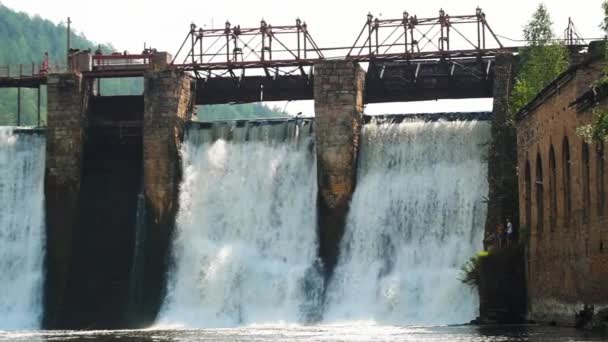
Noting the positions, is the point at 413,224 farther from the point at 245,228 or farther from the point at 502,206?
the point at 245,228

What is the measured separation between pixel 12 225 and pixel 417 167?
22199 mm

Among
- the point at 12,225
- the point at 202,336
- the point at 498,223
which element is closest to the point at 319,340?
the point at 202,336

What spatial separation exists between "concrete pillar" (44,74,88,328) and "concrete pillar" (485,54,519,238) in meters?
21.9

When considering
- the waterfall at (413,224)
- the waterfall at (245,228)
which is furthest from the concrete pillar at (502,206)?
the waterfall at (245,228)

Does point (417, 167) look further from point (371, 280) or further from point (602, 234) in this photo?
point (602, 234)

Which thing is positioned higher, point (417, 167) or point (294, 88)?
point (294, 88)

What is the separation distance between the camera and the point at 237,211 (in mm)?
72438

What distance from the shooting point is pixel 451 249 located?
66.2 metres

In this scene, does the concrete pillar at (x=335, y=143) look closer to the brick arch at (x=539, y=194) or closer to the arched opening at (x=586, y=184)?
the brick arch at (x=539, y=194)

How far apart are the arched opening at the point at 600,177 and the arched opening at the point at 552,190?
21.4 ft

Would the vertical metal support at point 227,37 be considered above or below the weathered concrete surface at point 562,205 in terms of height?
above

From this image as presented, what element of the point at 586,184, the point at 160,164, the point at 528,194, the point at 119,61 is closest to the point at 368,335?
the point at 586,184

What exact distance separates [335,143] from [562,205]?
67.5ft

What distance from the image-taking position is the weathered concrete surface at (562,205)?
45.8 metres
